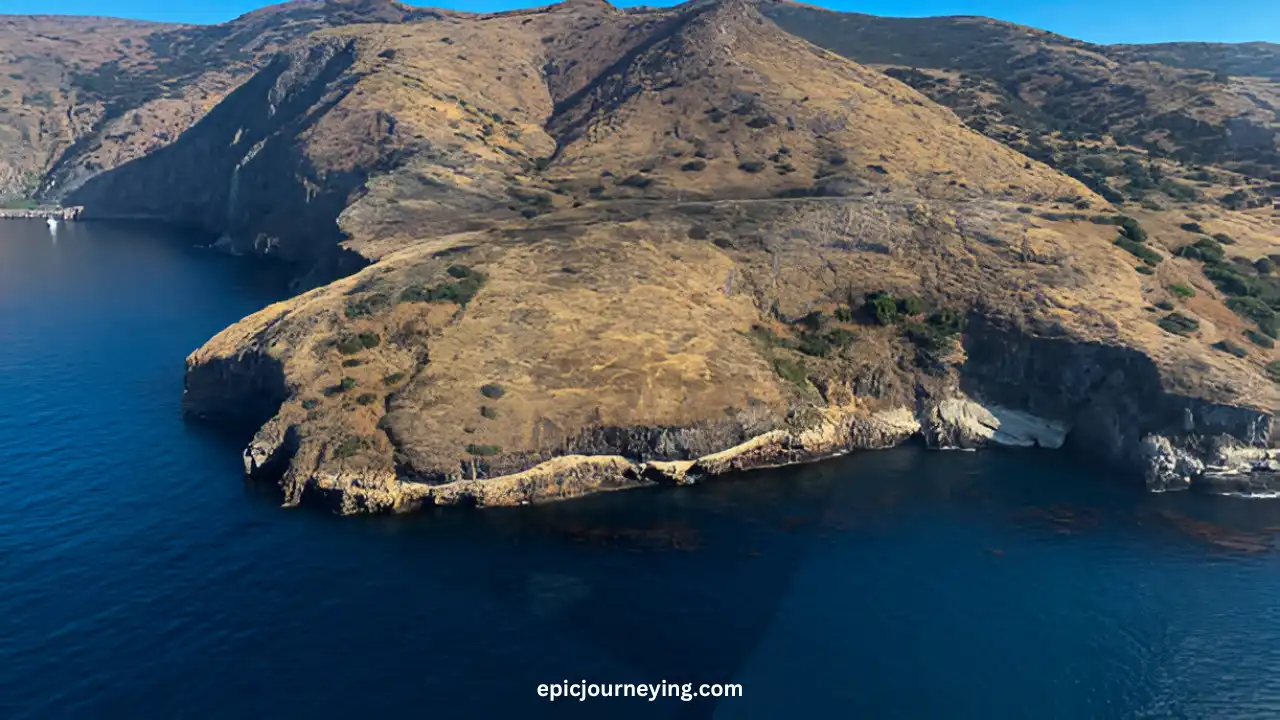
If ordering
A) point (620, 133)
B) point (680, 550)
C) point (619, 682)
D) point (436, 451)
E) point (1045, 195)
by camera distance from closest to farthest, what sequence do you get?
point (619, 682) < point (680, 550) < point (436, 451) < point (1045, 195) < point (620, 133)

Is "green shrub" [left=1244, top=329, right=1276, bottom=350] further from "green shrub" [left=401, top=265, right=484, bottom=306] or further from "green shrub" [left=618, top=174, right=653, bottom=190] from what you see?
"green shrub" [left=618, top=174, right=653, bottom=190]

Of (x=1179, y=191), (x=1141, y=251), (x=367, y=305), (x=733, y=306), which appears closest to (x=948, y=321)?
(x=733, y=306)

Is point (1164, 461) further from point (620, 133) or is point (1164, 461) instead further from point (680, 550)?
point (620, 133)

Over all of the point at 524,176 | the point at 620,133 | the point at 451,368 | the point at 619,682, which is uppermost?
the point at 620,133

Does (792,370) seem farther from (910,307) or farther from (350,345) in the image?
(350,345)

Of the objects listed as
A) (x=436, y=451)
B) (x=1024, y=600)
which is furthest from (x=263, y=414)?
(x=1024, y=600)

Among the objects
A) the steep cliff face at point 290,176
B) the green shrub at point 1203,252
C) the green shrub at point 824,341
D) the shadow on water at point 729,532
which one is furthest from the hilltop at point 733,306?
the shadow on water at point 729,532

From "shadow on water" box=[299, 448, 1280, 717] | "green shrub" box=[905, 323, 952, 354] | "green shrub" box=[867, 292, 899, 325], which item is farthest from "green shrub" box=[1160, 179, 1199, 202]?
"shadow on water" box=[299, 448, 1280, 717]
